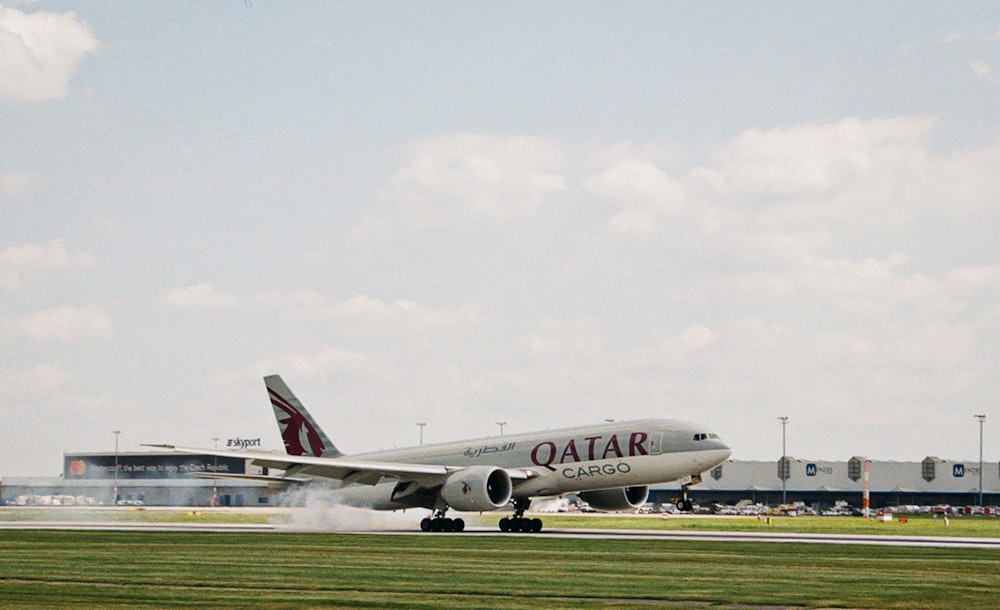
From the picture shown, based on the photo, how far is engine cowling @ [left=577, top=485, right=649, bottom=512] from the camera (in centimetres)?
6461

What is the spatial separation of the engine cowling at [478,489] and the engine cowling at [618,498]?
5.29 m

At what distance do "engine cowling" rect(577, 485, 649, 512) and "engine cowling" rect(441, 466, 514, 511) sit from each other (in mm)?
5293

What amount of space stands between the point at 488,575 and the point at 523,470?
3385 cm

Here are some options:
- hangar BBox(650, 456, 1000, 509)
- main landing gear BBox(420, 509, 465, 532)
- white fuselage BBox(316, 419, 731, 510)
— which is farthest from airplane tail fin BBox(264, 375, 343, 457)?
hangar BBox(650, 456, 1000, 509)

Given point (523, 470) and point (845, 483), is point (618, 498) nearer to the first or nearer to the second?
point (523, 470)

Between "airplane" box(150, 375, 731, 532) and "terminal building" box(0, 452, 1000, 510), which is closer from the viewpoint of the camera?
"airplane" box(150, 375, 731, 532)

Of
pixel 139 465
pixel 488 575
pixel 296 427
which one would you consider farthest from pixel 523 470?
pixel 139 465

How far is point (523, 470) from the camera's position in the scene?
6288cm

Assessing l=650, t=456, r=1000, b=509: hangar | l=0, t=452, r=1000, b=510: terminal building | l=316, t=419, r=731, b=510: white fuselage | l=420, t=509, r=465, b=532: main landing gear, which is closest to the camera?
l=316, t=419, r=731, b=510: white fuselage

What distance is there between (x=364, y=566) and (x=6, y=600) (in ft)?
36.3

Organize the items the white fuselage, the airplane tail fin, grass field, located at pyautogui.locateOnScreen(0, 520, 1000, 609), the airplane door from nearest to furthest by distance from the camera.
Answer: grass field, located at pyautogui.locateOnScreen(0, 520, 1000, 609) < the white fuselage < the airplane door < the airplane tail fin

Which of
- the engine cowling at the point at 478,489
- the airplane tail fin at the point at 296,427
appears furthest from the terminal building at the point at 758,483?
the engine cowling at the point at 478,489

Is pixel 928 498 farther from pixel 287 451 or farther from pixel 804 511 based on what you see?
pixel 287 451

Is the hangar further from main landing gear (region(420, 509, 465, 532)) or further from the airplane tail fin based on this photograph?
main landing gear (region(420, 509, 465, 532))
